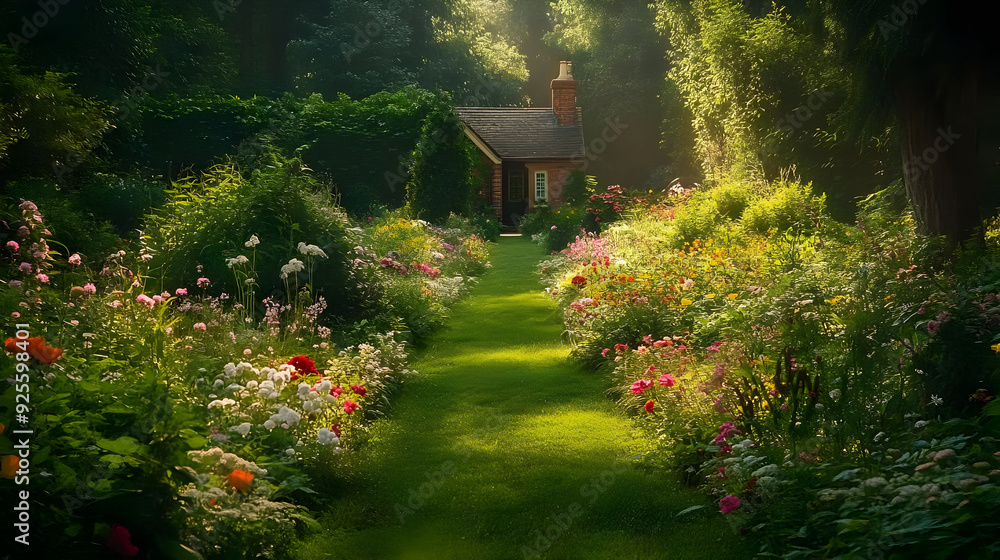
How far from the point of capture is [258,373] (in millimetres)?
5152

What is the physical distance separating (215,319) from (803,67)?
14.8 m

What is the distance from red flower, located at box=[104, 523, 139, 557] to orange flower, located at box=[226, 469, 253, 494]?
2.47 feet

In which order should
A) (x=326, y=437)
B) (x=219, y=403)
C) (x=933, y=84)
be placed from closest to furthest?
(x=219, y=403), (x=326, y=437), (x=933, y=84)

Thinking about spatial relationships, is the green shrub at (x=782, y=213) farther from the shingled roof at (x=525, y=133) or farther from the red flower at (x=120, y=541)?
the shingled roof at (x=525, y=133)

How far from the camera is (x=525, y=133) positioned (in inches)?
1329

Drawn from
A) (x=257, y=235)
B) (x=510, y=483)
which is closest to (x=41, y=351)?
(x=510, y=483)

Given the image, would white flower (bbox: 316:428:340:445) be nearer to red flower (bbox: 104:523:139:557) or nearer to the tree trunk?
red flower (bbox: 104:523:139:557)

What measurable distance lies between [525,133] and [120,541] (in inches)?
1261

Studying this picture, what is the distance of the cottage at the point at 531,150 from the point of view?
3231 centimetres

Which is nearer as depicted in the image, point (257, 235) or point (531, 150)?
point (257, 235)

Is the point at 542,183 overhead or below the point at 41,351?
overhead

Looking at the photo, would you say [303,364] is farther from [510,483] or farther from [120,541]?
[120,541]

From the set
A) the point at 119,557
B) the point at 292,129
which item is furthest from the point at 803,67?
the point at 119,557

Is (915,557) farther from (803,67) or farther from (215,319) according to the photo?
(803,67)
